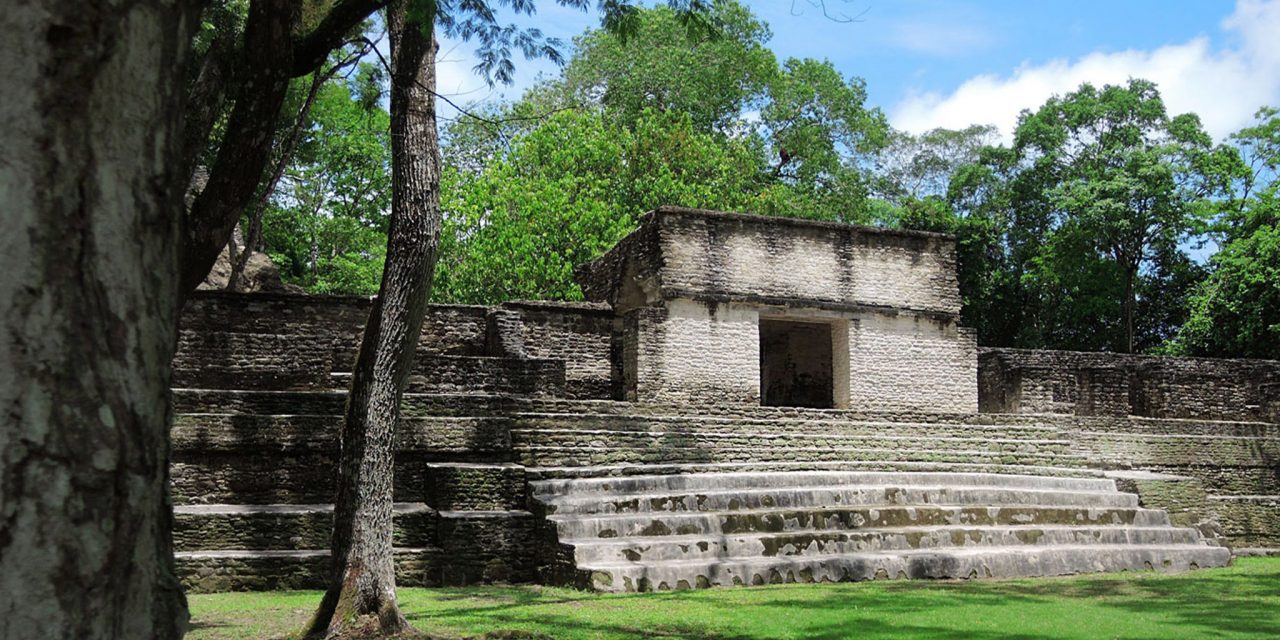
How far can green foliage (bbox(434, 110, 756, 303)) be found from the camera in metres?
20.5

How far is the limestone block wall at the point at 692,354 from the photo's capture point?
14820 mm

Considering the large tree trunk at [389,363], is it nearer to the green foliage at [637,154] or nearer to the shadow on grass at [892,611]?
the shadow on grass at [892,611]

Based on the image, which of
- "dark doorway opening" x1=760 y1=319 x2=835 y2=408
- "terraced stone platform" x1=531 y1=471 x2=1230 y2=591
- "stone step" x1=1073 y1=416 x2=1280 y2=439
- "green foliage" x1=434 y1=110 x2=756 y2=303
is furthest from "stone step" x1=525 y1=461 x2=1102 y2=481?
"green foliage" x1=434 y1=110 x2=756 y2=303

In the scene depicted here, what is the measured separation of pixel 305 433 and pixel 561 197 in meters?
12.2

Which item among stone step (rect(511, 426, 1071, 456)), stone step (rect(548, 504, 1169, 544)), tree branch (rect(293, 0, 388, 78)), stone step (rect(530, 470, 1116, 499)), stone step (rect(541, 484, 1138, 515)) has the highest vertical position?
tree branch (rect(293, 0, 388, 78))

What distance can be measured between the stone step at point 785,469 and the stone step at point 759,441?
12.6 inches

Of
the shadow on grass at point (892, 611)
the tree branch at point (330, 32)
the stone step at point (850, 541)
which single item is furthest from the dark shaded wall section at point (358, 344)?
the tree branch at point (330, 32)

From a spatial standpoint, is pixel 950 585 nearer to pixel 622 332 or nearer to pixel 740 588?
pixel 740 588

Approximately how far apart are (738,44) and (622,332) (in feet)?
58.7

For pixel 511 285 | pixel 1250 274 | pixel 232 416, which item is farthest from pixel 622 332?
pixel 1250 274

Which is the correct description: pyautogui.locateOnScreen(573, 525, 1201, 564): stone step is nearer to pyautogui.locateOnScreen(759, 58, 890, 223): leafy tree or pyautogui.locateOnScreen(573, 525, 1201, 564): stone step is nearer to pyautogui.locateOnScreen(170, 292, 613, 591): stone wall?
pyautogui.locateOnScreen(170, 292, 613, 591): stone wall

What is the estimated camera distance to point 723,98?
30.5 meters

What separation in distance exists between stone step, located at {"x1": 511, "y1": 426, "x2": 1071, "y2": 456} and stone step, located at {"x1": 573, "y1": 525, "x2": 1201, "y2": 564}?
1769 mm

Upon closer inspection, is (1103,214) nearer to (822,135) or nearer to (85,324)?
(822,135)
